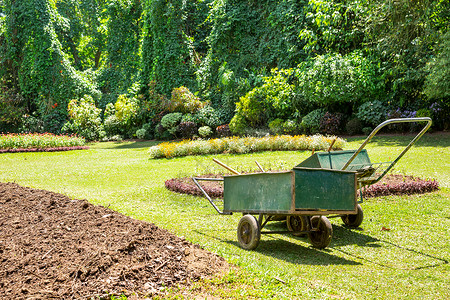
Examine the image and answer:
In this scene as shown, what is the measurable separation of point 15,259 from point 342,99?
14213 mm

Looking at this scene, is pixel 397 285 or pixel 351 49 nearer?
pixel 397 285

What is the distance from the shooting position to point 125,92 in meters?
27.2

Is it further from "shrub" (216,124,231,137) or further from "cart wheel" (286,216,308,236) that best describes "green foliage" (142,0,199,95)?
"cart wheel" (286,216,308,236)

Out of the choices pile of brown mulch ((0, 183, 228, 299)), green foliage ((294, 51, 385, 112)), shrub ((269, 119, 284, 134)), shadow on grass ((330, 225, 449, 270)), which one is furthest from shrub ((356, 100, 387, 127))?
pile of brown mulch ((0, 183, 228, 299))

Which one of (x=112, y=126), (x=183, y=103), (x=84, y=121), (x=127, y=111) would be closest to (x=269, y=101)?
(x=183, y=103)

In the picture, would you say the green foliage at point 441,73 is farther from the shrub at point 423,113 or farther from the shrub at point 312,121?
the shrub at point 312,121

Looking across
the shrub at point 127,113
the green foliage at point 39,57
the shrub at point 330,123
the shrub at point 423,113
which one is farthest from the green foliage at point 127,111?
the shrub at point 423,113

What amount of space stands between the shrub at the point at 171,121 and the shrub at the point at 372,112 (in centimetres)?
910

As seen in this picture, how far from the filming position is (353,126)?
1580cm

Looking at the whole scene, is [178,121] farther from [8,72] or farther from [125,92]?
[8,72]

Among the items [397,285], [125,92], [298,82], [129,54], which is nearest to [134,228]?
[397,285]

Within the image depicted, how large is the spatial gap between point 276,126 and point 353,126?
318 centimetres

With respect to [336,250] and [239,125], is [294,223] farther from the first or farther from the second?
[239,125]

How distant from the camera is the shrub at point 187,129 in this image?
19828mm
